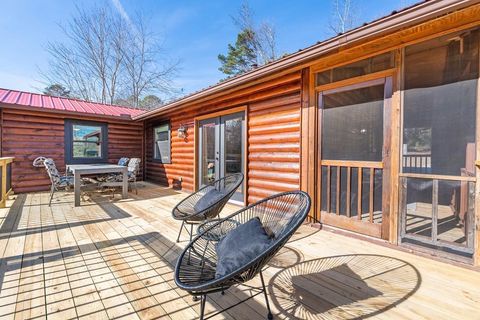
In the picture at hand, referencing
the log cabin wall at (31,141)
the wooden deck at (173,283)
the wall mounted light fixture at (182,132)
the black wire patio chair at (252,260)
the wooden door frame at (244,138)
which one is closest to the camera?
the black wire patio chair at (252,260)

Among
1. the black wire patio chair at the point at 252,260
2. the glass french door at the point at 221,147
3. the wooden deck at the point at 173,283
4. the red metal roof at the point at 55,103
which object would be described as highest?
the red metal roof at the point at 55,103

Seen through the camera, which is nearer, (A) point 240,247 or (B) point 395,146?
(A) point 240,247

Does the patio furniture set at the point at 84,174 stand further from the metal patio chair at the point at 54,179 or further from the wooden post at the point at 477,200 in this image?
the wooden post at the point at 477,200

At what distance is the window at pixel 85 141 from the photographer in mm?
7020

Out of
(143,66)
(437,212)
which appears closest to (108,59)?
(143,66)

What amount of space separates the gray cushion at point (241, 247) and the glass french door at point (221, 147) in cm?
318

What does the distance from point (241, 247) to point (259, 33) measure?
12.8m

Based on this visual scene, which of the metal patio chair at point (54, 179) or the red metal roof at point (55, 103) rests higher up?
the red metal roof at point (55, 103)

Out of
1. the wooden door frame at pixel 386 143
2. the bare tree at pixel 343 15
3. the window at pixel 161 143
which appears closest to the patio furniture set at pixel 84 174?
the window at pixel 161 143

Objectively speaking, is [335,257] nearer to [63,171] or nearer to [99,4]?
[63,171]

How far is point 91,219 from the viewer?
3930mm

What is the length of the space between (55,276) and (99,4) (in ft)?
48.7

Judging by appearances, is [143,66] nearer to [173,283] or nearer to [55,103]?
[55,103]

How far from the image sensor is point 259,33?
1236 centimetres
